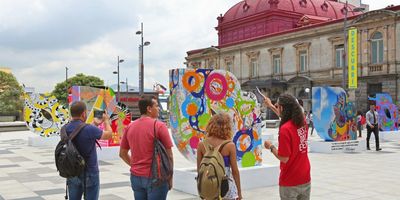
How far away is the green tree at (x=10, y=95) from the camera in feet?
172

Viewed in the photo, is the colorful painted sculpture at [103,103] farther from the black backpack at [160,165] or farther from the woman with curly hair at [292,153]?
the woman with curly hair at [292,153]

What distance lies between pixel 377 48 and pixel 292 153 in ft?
101

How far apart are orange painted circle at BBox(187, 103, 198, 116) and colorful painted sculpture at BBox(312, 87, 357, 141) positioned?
7.56 metres

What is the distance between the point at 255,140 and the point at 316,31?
29295 millimetres

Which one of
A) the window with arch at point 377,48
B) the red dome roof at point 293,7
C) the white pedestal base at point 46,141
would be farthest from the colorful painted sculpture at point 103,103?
the red dome roof at point 293,7

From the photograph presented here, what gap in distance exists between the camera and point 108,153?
13.7 m

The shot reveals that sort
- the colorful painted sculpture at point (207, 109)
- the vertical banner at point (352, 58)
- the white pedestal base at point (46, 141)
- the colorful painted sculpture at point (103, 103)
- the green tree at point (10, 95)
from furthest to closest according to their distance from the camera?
the green tree at point (10, 95), the vertical banner at point (352, 58), the white pedestal base at point (46, 141), the colorful painted sculpture at point (103, 103), the colorful painted sculpture at point (207, 109)

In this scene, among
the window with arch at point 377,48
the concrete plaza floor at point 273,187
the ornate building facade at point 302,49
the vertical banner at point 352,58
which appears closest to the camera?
the concrete plaza floor at point 273,187

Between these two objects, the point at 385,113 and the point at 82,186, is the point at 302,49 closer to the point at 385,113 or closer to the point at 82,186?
the point at 385,113

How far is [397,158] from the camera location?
13336mm

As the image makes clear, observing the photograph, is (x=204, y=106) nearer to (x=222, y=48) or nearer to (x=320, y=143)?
(x=320, y=143)

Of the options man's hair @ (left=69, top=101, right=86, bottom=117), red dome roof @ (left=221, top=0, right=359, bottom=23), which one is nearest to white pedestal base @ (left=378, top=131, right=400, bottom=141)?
man's hair @ (left=69, top=101, right=86, bottom=117)

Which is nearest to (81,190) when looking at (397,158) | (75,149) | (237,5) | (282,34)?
(75,149)

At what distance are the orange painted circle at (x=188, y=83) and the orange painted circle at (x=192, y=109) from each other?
300mm
